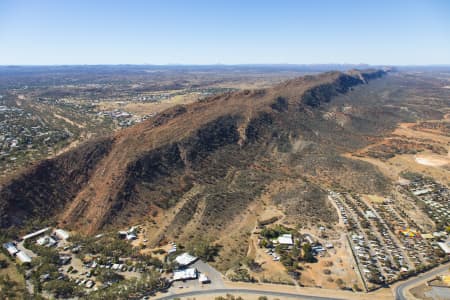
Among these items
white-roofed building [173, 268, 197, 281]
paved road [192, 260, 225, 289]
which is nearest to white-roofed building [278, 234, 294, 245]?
paved road [192, 260, 225, 289]

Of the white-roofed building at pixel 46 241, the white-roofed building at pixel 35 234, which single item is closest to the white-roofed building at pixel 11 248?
the white-roofed building at pixel 35 234

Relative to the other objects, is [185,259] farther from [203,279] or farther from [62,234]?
[62,234]

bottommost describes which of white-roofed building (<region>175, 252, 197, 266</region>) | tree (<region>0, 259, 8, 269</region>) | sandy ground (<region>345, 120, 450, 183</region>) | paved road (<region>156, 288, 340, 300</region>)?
paved road (<region>156, 288, 340, 300</region>)

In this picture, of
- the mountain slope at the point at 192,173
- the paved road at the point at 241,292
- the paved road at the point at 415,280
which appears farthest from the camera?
the mountain slope at the point at 192,173

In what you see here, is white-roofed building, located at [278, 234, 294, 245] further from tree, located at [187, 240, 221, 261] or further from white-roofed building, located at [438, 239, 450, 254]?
white-roofed building, located at [438, 239, 450, 254]

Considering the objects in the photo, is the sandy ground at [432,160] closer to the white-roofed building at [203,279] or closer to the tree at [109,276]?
the white-roofed building at [203,279]

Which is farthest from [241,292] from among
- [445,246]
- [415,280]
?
[445,246]
